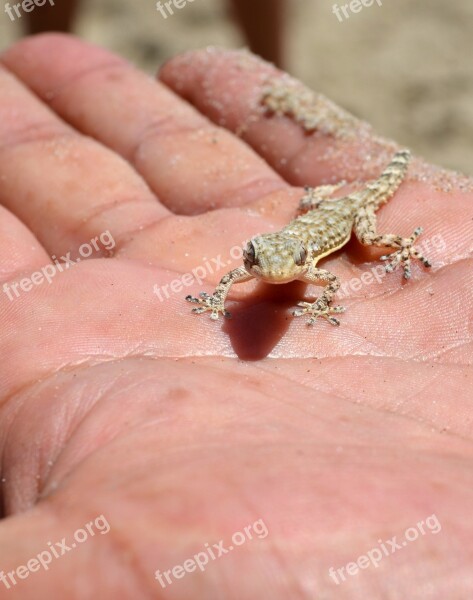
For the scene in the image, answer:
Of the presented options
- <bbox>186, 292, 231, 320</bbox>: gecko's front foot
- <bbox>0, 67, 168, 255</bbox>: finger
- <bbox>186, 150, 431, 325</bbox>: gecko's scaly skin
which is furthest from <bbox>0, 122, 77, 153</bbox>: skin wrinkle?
<bbox>186, 292, 231, 320</bbox>: gecko's front foot

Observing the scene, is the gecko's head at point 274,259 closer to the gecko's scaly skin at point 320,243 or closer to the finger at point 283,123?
the gecko's scaly skin at point 320,243

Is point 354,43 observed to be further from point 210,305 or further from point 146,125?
point 210,305

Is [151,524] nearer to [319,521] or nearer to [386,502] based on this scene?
[319,521]

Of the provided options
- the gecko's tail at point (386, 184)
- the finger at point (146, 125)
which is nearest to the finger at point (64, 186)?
the finger at point (146, 125)

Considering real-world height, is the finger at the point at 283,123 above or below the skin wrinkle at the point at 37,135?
above

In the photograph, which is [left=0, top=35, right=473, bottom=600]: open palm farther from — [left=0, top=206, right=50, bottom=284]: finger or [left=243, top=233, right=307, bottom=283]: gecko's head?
[left=243, top=233, right=307, bottom=283]: gecko's head

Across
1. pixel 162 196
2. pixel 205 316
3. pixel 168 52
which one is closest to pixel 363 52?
pixel 168 52
